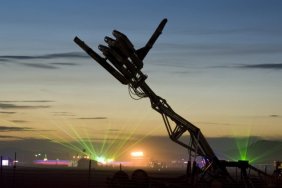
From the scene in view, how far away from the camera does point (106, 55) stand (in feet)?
114

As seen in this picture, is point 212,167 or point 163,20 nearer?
point 163,20

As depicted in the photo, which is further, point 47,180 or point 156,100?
point 47,180

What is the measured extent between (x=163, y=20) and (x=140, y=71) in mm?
3328

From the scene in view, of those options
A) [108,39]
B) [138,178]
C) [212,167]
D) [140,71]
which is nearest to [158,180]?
[138,178]

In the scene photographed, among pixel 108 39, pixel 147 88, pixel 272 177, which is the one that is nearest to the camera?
pixel 108 39

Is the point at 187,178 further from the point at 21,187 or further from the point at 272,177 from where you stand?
the point at 21,187

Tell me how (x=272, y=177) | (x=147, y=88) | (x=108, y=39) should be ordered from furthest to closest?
(x=272, y=177) < (x=147, y=88) < (x=108, y=39)

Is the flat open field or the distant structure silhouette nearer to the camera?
the distant structure silhouette

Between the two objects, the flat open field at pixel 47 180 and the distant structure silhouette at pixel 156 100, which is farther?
the flat open field at pixel 47 180

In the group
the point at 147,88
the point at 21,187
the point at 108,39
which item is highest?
the point at 108,39

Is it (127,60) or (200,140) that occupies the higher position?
(127,60)

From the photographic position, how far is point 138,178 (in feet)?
124

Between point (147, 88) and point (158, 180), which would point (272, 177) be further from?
point (147, 88)

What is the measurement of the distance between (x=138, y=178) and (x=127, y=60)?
783cm
